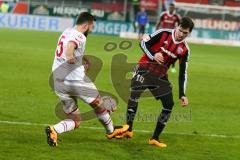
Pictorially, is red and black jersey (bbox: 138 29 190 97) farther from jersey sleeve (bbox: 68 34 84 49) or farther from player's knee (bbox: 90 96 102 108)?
jersey sleeve (bbox: 68 34 84 49)

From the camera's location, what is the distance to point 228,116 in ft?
48.7

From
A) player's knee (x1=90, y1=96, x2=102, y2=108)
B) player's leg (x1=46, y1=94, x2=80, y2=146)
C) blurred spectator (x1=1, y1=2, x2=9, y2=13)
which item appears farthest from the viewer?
blurred spectator (x1=1, y1=2, x2=9, y2=13)

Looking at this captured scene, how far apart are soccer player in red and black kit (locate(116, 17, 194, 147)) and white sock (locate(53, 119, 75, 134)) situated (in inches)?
39.5

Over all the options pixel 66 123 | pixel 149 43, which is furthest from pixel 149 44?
pixel 66 123

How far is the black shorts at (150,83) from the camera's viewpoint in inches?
440

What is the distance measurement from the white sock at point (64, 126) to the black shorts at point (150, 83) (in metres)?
1.39

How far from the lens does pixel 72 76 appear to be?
34.1ft

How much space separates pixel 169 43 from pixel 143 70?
691 millimetres

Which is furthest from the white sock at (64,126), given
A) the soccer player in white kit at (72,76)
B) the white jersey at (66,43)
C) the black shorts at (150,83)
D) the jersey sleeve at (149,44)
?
the jersey sleeve at (149,44)

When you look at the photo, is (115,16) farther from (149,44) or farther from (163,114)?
(163,114)

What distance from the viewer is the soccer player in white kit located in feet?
33.0

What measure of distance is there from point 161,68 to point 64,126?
2.06 meters

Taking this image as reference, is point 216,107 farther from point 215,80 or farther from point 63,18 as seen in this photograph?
point 63,18

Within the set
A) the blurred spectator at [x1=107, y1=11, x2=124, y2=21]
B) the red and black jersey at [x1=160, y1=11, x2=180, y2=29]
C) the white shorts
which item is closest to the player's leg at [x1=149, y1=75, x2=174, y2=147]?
the white shorts
